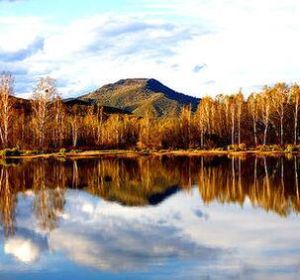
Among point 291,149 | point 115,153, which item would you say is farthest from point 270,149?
point 115,153

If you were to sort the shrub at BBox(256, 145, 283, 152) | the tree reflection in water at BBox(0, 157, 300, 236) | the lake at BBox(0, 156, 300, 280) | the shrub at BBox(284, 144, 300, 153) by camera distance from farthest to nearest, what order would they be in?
the shrub at BBox(256, 145, 283, 152) < the shrub at BBox(284, 144, 300, 153) < the tree reflection in water at BBox(0, 157, 300, 236) < the lake at BBox(0, 156, 300, 280)

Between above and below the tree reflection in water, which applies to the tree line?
above

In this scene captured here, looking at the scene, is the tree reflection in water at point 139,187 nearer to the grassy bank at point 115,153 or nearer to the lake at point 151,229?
the lake at point 151,229

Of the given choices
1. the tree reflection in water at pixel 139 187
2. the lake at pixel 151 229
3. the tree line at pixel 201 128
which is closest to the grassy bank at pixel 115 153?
the tree line at pixel 201 128

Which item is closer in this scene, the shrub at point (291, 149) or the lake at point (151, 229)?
the lake at point (151, 229)

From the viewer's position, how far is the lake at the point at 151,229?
480 inches

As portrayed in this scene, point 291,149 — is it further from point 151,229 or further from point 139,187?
point 151,229

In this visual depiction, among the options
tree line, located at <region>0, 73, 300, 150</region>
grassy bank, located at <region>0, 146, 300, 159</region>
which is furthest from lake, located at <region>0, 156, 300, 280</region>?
tree line, located at <region>0, 73, 300, 150</region>

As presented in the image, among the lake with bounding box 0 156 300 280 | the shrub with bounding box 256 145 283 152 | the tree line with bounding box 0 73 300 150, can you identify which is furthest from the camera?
the tree line with bounding box 0 73 300 150

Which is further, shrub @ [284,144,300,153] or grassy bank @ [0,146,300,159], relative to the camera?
shrub @ [284,144,300,153]

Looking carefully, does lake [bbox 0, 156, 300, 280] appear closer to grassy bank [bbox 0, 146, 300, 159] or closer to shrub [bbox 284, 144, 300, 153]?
grassy bank [bbox 0, 146, 300, 159]

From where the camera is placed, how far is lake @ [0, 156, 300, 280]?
12188mm

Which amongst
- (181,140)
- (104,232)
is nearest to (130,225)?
(104,232)

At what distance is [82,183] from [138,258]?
18.6 metres
